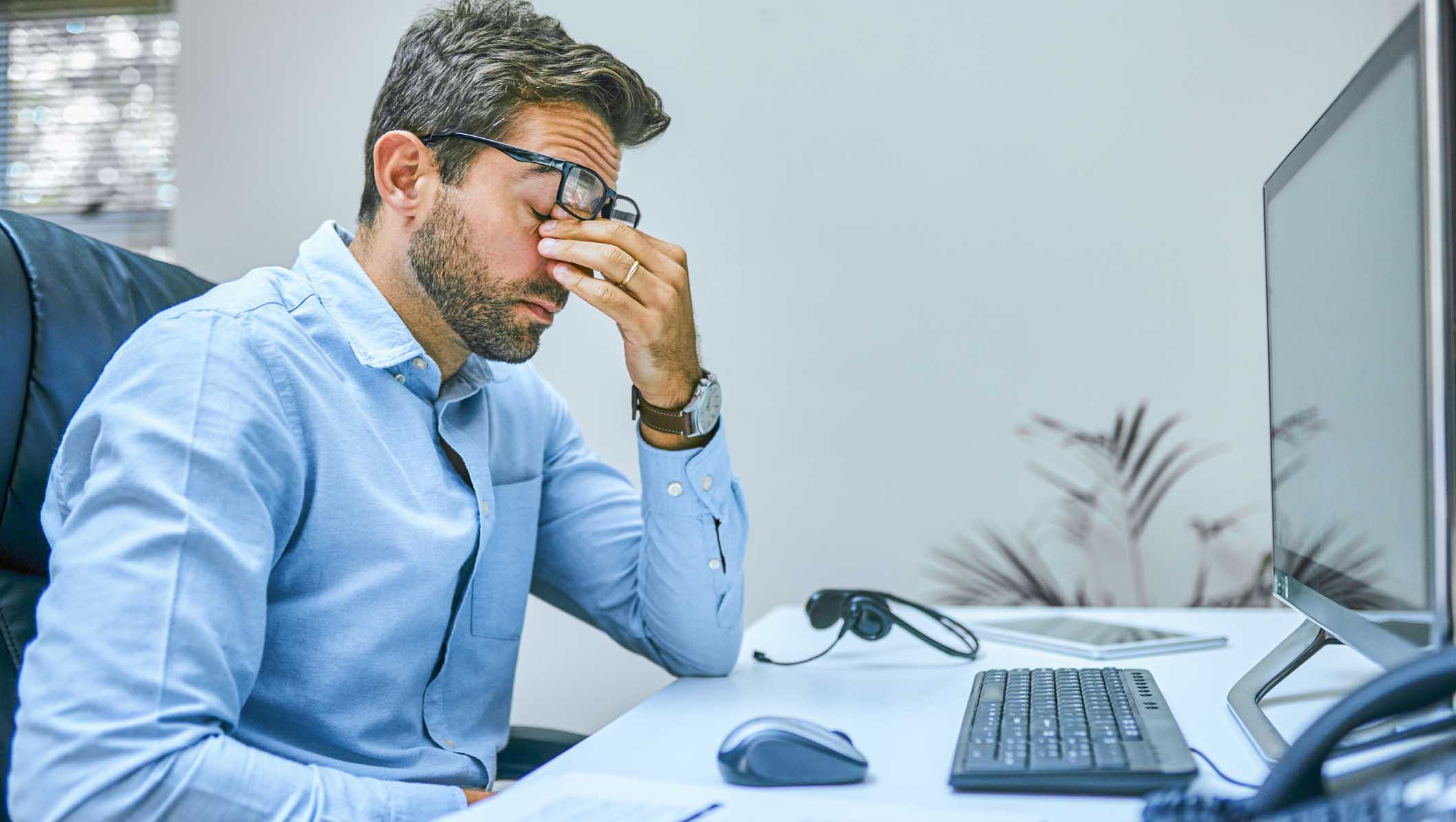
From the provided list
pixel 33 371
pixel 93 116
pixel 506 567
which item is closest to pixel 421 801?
pixel 506 567

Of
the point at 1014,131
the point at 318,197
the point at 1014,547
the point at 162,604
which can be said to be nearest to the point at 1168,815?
the point at 162,604

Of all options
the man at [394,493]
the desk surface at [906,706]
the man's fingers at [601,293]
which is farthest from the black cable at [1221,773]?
the man's fingers at [601,293]

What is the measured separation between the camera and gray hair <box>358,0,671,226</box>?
3.54ft

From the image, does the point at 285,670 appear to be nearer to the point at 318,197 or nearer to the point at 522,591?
the point at 522,591

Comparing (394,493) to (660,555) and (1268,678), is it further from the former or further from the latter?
(1268,678)

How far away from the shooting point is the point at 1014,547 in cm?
224

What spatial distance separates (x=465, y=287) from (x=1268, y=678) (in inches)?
33.5

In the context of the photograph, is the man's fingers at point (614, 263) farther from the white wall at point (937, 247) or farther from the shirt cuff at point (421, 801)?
the white wall at point (937, 247)

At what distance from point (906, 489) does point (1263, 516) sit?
744 mm

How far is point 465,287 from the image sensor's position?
1.07 metres

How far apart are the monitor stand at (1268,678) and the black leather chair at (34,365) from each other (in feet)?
3.29

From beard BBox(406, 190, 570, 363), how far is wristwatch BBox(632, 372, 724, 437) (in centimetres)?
15

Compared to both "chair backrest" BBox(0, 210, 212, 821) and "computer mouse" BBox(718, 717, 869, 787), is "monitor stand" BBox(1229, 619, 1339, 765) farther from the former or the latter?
"chair backrest" BBox(0, 210, 212, 821)

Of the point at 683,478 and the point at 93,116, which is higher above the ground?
the point at 93,116
